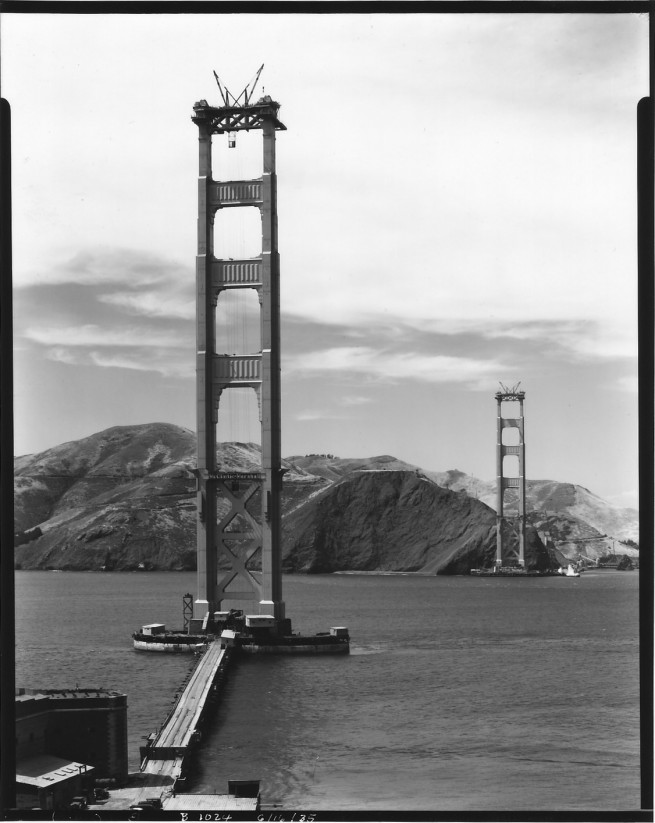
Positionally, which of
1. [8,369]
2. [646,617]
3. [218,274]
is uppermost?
[218,274]

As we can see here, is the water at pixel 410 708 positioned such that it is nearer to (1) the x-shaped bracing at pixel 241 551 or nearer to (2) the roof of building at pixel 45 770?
(1) the x-shaped bracing at pixel 241 551

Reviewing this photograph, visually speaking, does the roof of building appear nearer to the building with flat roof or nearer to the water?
the building with flat roof

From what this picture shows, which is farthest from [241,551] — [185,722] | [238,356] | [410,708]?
[185,722]

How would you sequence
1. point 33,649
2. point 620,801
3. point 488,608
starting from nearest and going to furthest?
point 620,801, point 33,649, point 488,608

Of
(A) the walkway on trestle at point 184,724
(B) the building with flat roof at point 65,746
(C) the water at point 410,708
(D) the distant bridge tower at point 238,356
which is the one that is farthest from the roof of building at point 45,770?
(D) the distant bridge tower at point 238,356

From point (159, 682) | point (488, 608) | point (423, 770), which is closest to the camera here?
point (423, 770)

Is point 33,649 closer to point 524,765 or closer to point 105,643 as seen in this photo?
point 105,643

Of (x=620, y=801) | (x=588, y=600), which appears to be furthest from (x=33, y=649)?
(x=588, y=600)
